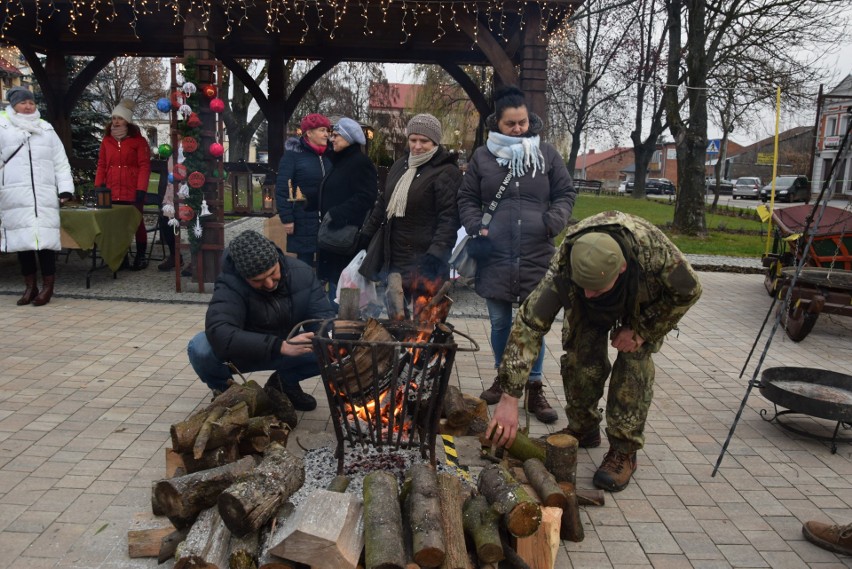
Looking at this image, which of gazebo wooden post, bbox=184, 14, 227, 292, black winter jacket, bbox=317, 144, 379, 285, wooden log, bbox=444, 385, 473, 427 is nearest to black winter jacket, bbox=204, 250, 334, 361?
wooden log, bbox=444, 385, 473, 427

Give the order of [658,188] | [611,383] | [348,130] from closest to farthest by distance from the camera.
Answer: [611,383]
[348,130]
[658,188]

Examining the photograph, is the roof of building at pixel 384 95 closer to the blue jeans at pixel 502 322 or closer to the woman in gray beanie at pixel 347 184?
the woman in gray beanie at pixel 347 184

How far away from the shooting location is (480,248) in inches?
170

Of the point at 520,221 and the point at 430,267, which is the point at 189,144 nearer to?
the point at 430,267

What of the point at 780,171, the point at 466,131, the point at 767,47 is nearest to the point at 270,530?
the point at 767,47

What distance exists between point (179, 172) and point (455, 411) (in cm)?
464

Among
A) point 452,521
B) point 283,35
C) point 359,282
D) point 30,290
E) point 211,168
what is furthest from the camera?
point 283,35

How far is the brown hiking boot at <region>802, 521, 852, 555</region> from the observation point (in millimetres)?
2848

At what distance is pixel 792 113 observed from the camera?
17391 millimetres

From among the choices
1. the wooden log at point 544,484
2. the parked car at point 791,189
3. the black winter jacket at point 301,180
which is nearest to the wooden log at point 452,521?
the wooden log at point 544,484

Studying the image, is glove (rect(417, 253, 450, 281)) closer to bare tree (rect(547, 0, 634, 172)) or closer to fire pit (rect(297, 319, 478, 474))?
fire pit (rect(297, 319, 478, 474))

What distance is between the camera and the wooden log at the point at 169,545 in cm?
264

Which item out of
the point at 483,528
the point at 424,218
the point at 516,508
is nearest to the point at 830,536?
the point at 516,508

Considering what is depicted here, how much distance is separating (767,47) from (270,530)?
53.6 ft
